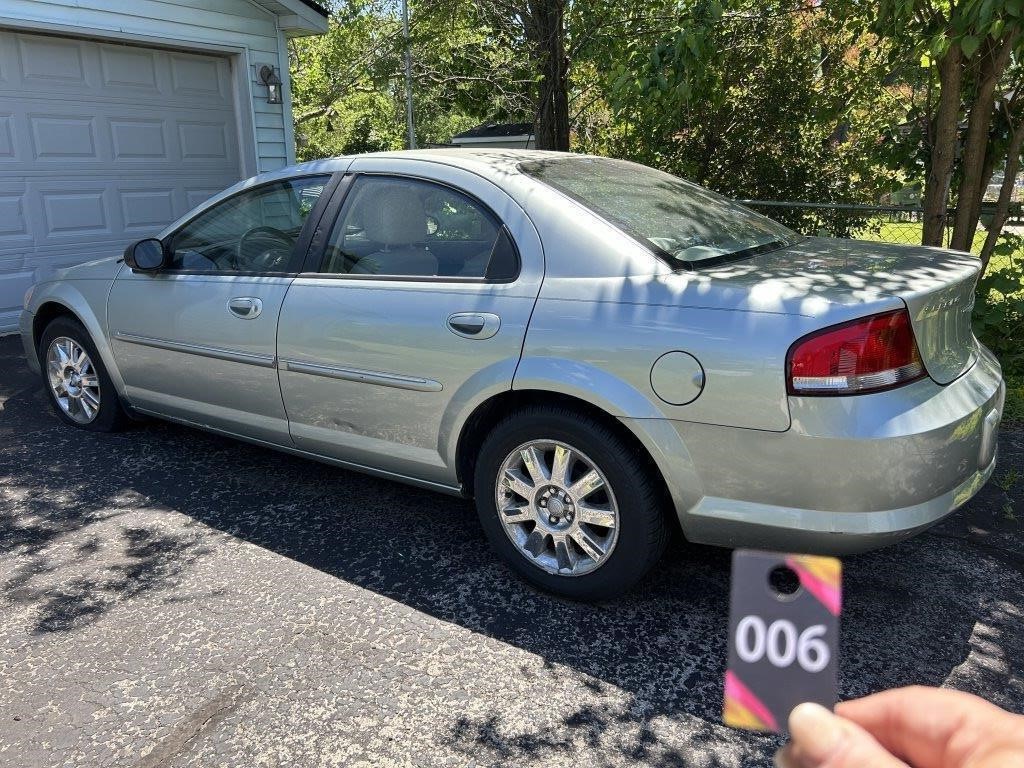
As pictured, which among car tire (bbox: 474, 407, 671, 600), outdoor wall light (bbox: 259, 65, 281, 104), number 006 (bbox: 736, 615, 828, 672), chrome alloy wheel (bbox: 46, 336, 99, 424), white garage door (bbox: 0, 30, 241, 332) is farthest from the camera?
outdoor wall light (bbox: 259, 65, 281, 104)

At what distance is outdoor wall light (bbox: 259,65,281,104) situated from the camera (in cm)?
884

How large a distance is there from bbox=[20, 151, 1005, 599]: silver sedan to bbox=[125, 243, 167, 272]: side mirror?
13 millimetres

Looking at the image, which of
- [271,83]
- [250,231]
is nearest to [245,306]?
[250,231]

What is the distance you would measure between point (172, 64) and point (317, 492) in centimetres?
604

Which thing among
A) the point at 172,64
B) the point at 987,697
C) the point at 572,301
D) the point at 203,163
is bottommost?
the point at 987,697

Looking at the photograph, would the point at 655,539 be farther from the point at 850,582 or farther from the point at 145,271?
the point at 145,271

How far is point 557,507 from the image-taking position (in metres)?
3.00

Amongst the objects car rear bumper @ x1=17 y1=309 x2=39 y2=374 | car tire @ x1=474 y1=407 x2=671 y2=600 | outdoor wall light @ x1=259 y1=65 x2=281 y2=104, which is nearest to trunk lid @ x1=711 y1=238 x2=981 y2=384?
car tire @ x1=474 y1=407 x2=671 y2=600

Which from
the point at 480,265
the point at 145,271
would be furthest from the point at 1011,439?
the point at 145,271

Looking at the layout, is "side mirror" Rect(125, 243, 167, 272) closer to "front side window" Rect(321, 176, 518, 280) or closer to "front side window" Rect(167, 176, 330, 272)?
"front side window" Rect(167, 176, 330, 272)

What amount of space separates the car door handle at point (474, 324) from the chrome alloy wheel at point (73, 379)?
2.68 m

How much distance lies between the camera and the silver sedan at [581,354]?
2523 millimetres

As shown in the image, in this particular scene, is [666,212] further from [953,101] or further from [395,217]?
[953,101]

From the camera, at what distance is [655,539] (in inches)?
112
